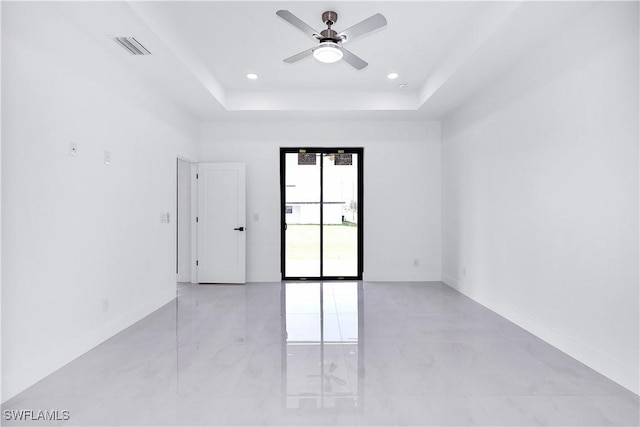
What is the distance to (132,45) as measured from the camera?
302 cm

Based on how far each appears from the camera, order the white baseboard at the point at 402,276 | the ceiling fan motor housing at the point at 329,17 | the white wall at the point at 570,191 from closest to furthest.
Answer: the white wall at the point at 570,191, the ceiling fan motor housing at the point at 329,17, the white baseboard at the point at 402,276

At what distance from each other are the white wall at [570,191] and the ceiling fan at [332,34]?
1.67 meters

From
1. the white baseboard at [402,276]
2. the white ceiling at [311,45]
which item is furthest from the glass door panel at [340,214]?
the white ceiling at [311,45]

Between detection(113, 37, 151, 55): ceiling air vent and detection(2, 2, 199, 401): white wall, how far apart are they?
0.73 ft

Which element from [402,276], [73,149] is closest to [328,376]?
[73,149]

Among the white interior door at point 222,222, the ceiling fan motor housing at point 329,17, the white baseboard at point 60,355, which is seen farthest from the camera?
the white interior door at point 222,222

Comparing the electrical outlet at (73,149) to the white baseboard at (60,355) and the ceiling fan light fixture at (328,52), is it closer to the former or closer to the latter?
the white baseboard at (60,355)

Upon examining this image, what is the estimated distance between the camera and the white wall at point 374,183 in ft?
18.3

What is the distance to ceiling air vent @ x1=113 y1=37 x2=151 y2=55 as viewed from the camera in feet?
9.59

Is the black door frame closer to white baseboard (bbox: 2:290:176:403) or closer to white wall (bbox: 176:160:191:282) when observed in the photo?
white wall (bbox: 176:160:191:282)

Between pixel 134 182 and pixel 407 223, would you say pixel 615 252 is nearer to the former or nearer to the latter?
pixel 407 223

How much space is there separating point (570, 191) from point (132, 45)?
161 inches
